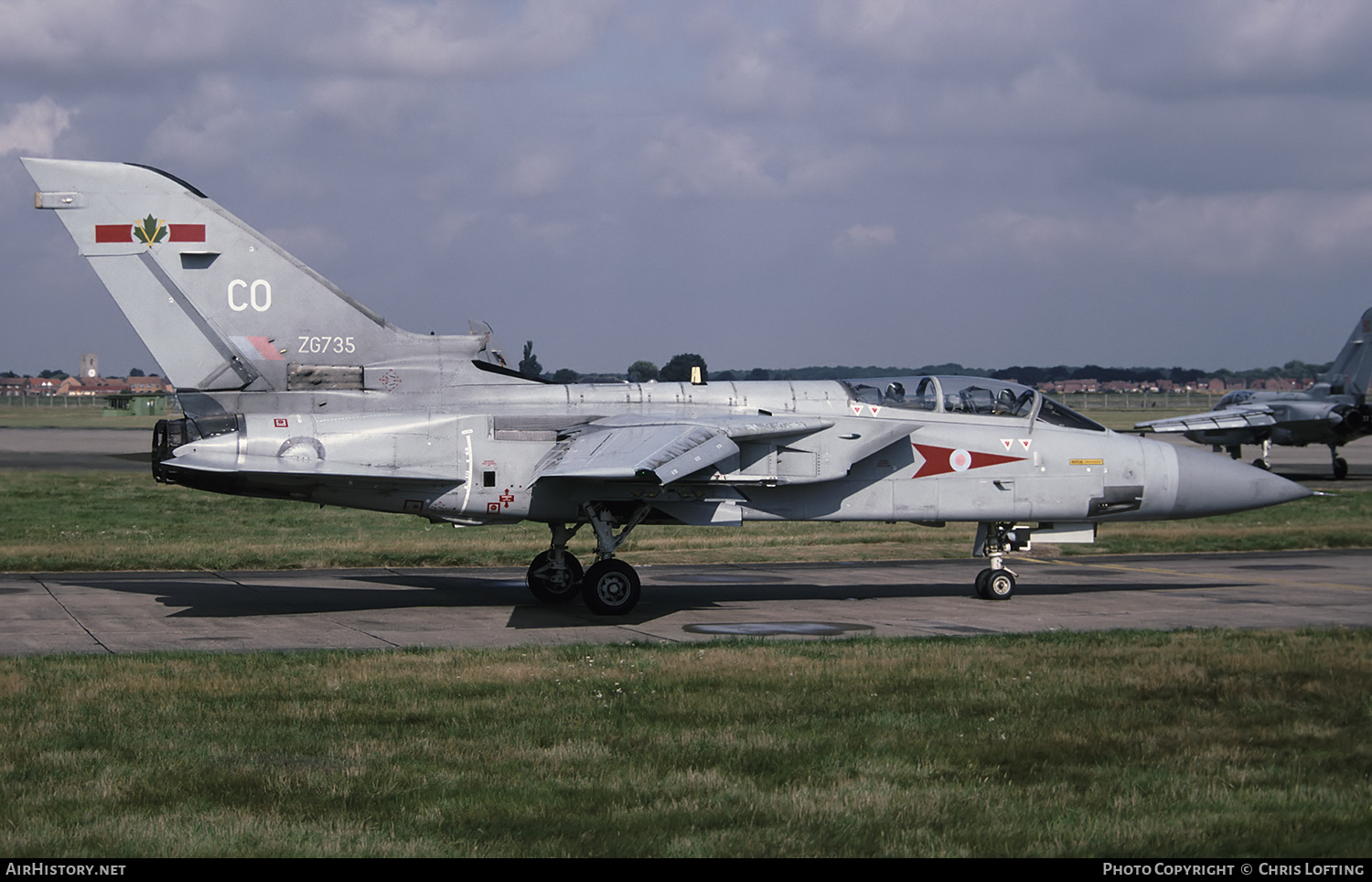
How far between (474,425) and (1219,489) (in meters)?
10.4

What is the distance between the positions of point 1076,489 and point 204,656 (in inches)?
447

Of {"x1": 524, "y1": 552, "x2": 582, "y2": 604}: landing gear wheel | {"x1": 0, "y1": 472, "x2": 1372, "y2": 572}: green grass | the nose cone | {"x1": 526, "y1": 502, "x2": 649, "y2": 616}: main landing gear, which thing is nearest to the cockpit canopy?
the nose cone

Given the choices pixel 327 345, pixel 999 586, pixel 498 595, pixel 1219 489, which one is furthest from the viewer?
pixel 498 595

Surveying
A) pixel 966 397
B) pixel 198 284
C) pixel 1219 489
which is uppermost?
pixel 198 284

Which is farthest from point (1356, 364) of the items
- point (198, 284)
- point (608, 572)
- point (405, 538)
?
point (198, 284)

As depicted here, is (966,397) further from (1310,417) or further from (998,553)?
(1310,417)

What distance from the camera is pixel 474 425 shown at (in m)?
16.1

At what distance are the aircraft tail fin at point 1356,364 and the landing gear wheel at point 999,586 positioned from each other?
34868 mm

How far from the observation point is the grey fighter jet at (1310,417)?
4472 centimetres

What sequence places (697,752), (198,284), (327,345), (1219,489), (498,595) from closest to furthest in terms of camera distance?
1. (697,752)
2. (198,284)
3. (327,345)
4. (1219,489)
5. (498,595)

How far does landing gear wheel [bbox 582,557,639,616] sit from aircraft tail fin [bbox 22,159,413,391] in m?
4.01

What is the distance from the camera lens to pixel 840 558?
77.9ft
